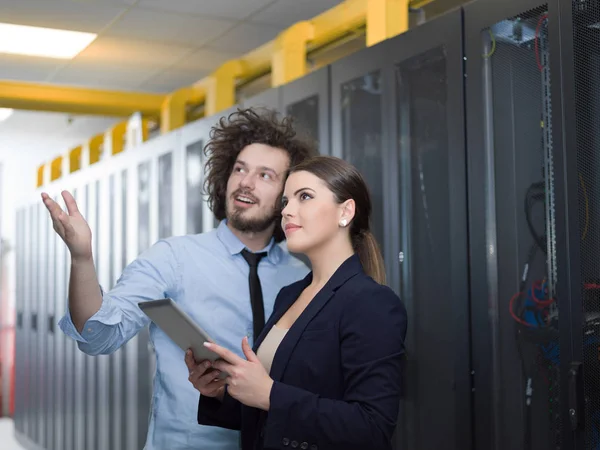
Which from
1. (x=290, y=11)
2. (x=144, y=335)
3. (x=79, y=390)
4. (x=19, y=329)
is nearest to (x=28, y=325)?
(x=19, y=329)

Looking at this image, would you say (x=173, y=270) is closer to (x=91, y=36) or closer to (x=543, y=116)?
(x=543, y=116)

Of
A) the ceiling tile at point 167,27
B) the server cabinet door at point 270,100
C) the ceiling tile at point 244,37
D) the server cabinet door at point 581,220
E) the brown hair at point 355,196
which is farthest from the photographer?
the ceiling tile at point 244,37

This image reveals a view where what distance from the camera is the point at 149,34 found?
4.39 meters

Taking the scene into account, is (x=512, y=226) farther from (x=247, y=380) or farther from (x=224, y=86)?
(x=224, y=86)

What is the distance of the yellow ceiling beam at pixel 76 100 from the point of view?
5066 millimetres

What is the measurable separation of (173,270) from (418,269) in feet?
2.48

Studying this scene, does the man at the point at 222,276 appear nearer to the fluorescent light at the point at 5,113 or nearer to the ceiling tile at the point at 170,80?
the ceiling tile at the point at 170,80

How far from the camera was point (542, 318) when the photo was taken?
1908 mm

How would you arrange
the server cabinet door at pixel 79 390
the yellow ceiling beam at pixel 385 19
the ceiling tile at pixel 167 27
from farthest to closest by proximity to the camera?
the server cabinet door at pixel 79 390, the ceiling tile at pixel 167 27, the yellow ceiling beam at pixel 385 19

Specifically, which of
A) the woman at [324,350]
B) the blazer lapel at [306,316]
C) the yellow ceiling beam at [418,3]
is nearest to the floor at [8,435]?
the yellow ceiling beam at [418,3]

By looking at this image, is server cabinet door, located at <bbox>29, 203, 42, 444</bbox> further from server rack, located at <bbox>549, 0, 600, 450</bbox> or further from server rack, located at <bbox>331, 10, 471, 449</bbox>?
server rack, located at <bbox>549, 0, 600, 450</bbox>

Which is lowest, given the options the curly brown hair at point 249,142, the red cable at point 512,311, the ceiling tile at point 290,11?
the red cable at point 512,311

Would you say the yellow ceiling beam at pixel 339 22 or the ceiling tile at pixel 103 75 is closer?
the yellow ceiling beam at pixel 339 22

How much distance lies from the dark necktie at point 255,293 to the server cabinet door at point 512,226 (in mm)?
579
